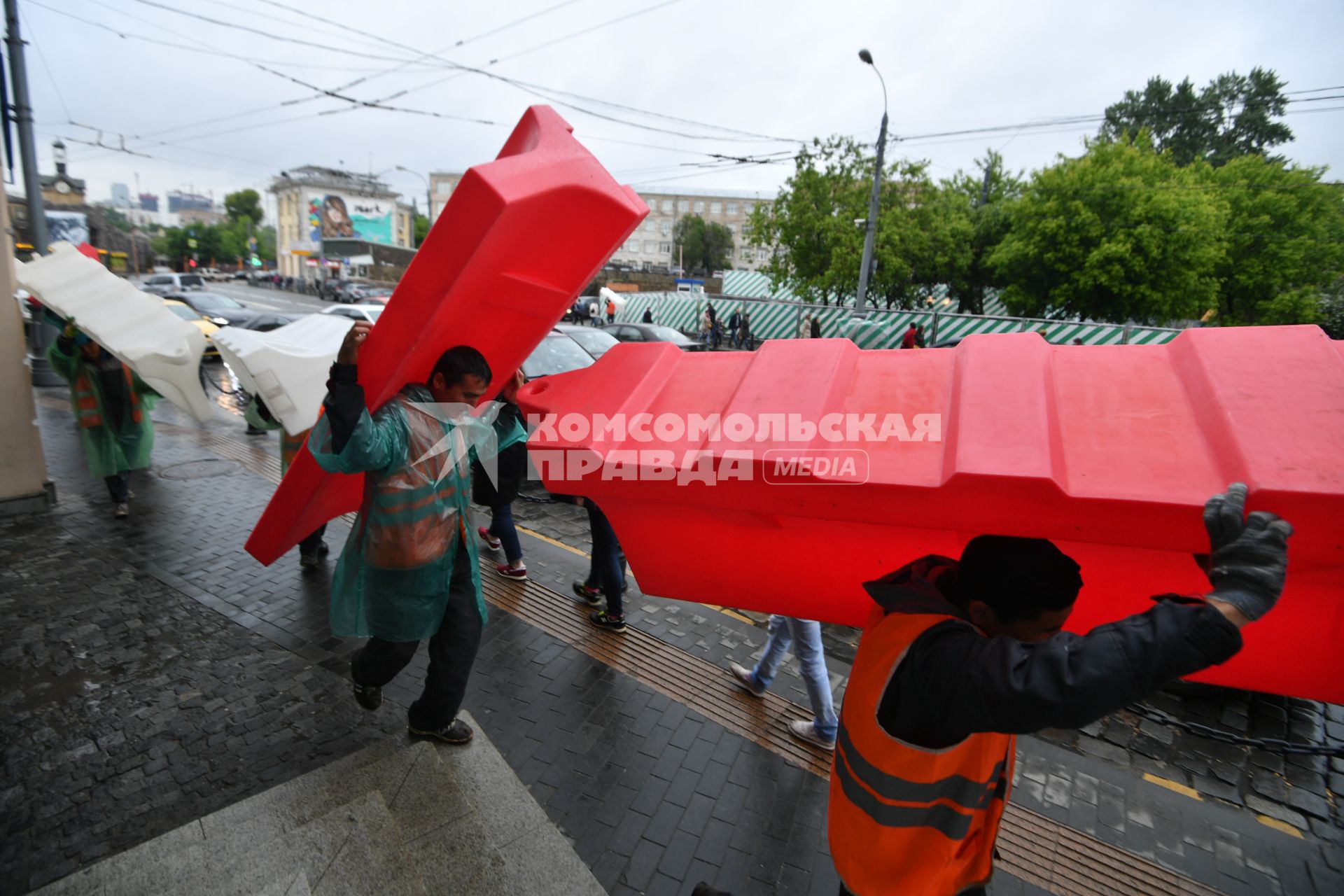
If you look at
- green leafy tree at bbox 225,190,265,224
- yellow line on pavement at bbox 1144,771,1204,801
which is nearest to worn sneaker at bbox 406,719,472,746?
yellow line on pavement at bbox 1144,771,1204,801

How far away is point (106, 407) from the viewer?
5.59 m

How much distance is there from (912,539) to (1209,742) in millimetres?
3198

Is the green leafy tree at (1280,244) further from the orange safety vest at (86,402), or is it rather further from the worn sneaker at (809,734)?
the orange safety vest at (86,402)

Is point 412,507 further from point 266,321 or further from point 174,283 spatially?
point 174,283

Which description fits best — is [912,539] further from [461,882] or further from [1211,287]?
[1211,287]

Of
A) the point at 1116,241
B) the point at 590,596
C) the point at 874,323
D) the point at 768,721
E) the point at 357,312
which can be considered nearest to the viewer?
the point at 768,721

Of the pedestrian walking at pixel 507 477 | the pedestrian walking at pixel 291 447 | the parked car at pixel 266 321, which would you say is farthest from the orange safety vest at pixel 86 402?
the parked car at pixel 266 321

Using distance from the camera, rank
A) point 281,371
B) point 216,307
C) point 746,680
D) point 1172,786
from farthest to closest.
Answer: point 216,307 < point 281,371 < point 746,680 < point 1172,786

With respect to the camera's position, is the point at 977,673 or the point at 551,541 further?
the point at 551,541

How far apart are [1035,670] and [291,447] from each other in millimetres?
5006

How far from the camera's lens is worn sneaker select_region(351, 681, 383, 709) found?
9.86 ft

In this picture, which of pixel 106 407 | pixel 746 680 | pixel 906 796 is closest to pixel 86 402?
pixel 106 407

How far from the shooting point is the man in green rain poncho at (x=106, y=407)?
17.8 ft

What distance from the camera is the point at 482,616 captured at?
113 inches
